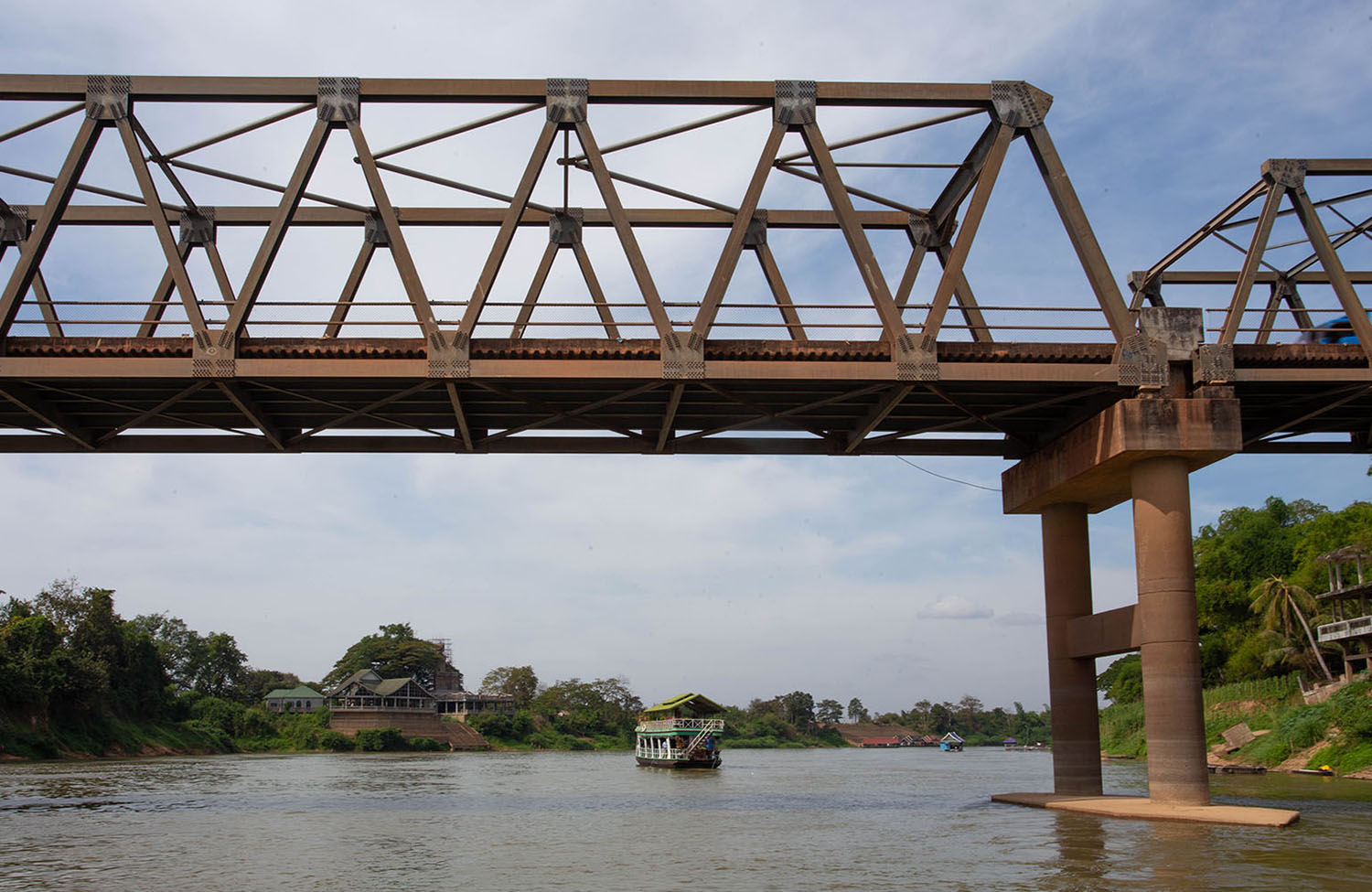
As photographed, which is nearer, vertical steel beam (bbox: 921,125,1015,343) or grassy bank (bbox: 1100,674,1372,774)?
vertical steel beam (bbox: 921,125,1015,343)

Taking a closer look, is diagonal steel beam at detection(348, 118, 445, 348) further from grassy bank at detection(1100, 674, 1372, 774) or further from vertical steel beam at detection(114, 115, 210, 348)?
grassy bank at detection(1100, 674, 1372, 774)

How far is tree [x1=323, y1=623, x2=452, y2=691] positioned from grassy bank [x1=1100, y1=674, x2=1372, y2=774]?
11128cm

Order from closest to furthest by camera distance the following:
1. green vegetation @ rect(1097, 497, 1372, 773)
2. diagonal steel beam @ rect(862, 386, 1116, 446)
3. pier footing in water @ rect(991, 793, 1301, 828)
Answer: pier footing in water @ rect(991, 793, 1301, 828) → diagonal steel beam @ rect(862, 386, 1116, 446) → green vegetation @ rect(1097, 497, 1372, 773)

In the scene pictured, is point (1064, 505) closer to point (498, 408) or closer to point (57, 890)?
point (498, 408)

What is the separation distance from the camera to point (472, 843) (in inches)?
982

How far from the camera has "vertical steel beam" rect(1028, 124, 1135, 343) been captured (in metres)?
25.7

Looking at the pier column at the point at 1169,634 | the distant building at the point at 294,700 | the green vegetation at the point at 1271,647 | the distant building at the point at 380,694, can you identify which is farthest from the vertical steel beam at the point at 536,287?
the distant building at the point at 294,700

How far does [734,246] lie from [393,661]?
150025 millimetres

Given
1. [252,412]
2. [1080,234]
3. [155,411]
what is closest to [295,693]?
[155,411]

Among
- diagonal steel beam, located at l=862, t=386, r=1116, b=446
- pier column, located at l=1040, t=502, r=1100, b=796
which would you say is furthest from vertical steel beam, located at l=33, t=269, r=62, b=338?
pier column, located at l=1040, t=502, r=1100, b=796

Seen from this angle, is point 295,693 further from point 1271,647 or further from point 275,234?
point 275,234

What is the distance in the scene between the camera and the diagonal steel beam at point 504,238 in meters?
24.3

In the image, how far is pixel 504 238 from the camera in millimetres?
24641

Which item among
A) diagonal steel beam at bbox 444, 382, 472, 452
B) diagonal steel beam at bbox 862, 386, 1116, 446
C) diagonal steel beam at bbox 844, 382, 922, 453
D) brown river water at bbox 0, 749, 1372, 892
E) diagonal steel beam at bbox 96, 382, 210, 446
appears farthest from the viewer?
diagonal steel beam at bbox 862, 386, 1116, 446
